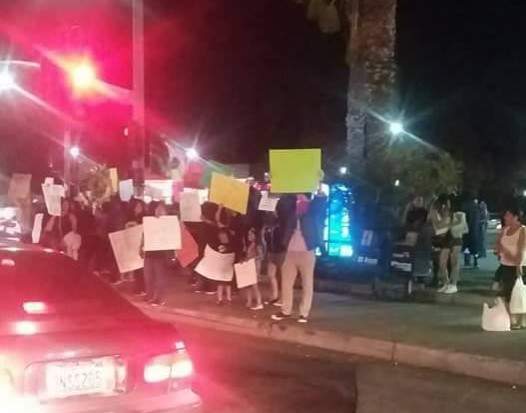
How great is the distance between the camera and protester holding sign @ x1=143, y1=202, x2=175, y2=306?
14367 millimetres

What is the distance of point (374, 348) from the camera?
1105cm

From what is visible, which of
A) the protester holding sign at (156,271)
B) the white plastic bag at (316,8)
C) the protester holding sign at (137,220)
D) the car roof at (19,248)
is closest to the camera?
the car roof at (19,248)

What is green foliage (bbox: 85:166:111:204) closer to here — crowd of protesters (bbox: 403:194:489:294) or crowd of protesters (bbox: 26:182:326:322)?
crowd of protesters (bbox: 26:182:326:322)

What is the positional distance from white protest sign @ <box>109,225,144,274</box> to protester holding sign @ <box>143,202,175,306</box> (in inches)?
21.6

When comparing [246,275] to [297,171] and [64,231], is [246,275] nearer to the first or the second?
[297,171]

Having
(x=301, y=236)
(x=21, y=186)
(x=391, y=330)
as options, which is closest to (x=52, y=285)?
(x=301, y=236)

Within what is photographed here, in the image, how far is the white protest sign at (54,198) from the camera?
691 inches

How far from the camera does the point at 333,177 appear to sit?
60.7ft

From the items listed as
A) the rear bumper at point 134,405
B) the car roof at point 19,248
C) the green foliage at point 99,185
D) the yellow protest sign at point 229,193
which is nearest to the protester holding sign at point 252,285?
the yellow protest sign at point 229,193

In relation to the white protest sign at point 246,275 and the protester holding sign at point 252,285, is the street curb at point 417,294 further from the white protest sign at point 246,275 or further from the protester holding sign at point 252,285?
the white protest sign at point 246,275

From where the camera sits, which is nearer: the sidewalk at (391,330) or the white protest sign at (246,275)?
the sidewalk at (391,330)

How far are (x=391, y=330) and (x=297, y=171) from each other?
110 inches

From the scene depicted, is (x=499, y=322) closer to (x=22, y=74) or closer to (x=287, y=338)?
(x=287, y=338)

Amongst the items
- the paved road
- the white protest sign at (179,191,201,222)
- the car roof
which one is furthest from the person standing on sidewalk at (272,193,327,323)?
the car roof
